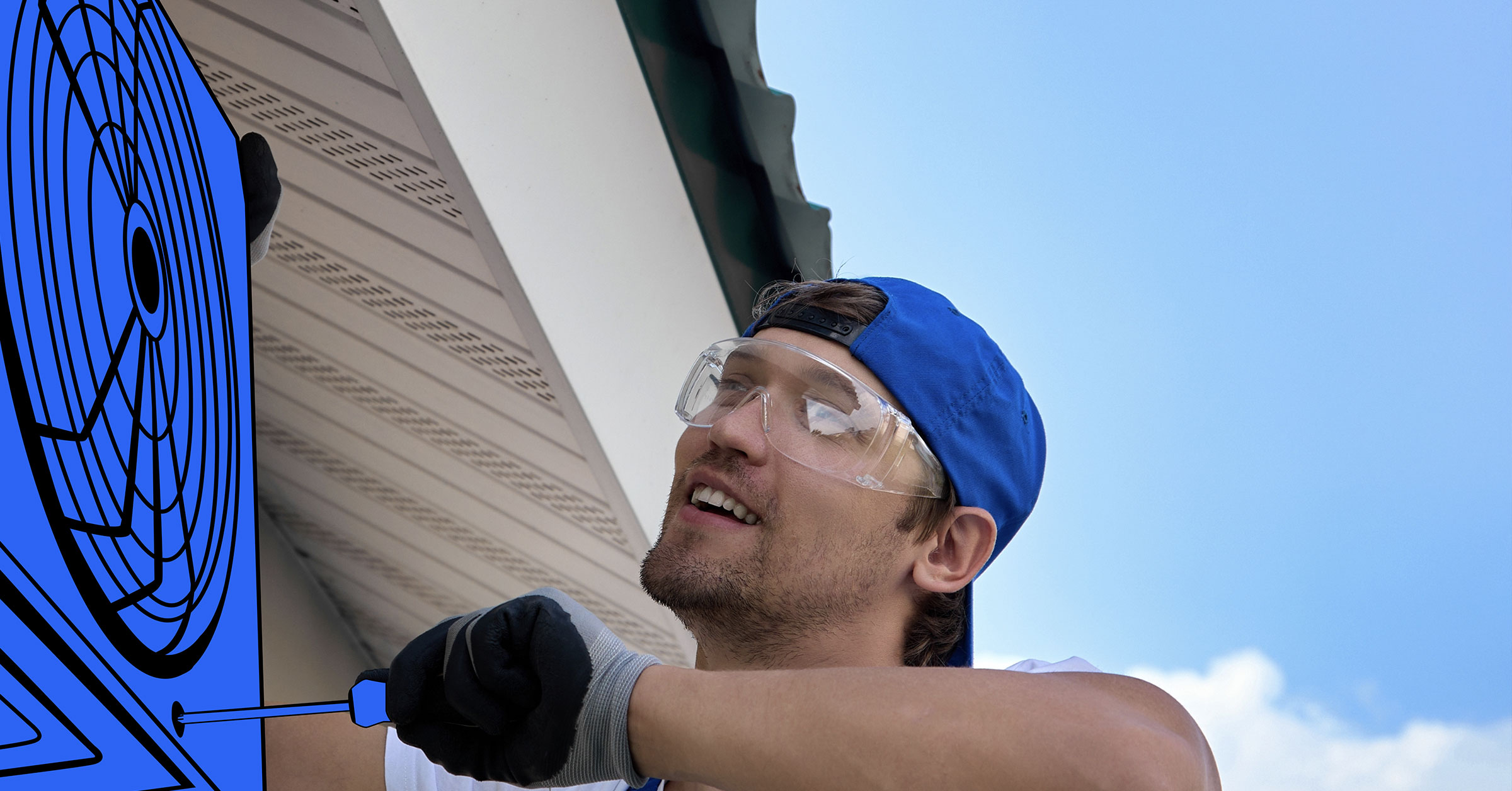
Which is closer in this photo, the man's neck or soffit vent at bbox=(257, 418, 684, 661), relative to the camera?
the man's neck

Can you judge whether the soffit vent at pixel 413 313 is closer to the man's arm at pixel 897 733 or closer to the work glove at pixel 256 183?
the work glove at pixel 256 183

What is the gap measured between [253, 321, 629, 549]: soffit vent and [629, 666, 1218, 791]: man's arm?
1.61 m

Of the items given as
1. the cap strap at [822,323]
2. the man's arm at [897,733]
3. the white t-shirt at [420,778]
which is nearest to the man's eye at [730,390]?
the cap strap at [822,323]

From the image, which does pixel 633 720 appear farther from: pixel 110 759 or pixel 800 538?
pixel 800 538

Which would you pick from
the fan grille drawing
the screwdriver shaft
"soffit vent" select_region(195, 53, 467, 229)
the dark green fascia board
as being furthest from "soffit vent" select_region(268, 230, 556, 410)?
the screwdriver shaft

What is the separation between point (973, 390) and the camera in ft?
4.70

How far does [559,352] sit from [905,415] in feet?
2.36

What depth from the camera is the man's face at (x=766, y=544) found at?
50.4 inches

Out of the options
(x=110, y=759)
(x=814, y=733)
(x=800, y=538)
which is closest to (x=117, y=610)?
(x=110, y=759)

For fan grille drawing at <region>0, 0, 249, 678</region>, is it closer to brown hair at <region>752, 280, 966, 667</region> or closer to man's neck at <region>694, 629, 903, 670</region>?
man's neck at <region>694, 629, 903, 670</region>

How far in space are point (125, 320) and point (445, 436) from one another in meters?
1.48

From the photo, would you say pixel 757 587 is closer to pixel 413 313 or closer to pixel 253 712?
pixel 253 712

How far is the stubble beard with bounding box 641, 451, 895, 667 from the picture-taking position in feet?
4.17

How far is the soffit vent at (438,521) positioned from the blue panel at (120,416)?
165cm
